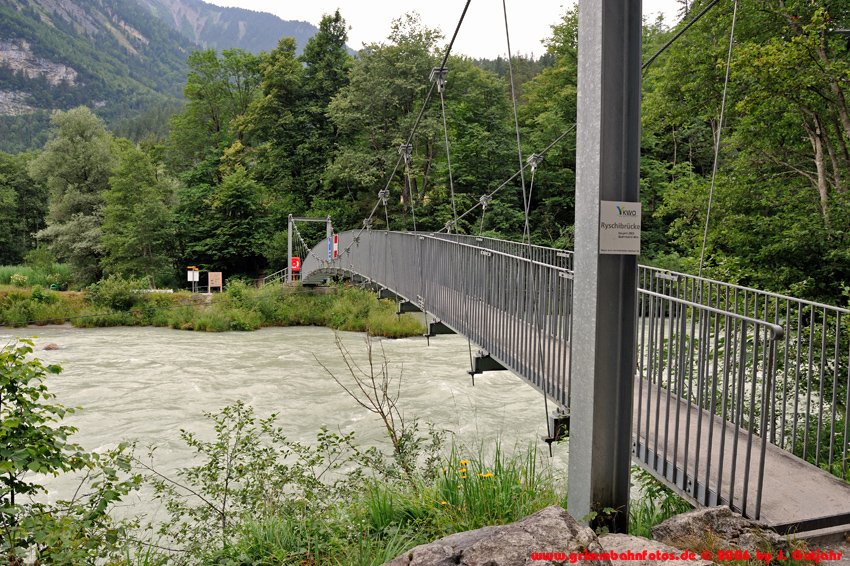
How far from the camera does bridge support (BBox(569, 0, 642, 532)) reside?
2668 millimetres

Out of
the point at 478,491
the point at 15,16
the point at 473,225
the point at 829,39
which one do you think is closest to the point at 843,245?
the point at 829,39

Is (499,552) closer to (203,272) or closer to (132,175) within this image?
(203,272)

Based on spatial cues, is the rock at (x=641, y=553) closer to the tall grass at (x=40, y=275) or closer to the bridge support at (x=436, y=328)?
the bridge support at (x=436, y=328)

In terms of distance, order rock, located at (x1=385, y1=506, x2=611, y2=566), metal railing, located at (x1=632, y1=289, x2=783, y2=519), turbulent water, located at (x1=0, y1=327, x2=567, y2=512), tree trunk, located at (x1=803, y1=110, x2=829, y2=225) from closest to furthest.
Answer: rock, located at (x1=385, y1=506, x2=611, y2=566) < metal railing, located at (x1=632, y1=289, x2=783, y2=519) < tree trunk, located at (x1=803, y1=110, x2=829, y2=225) < turbulent water, located at (x1=0, y1=327, x2=567, y2=512)

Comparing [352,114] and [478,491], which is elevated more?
[352,114]

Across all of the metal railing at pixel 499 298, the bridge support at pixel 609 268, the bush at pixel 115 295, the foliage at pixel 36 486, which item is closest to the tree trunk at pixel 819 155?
the metal railing at pixel 499 298

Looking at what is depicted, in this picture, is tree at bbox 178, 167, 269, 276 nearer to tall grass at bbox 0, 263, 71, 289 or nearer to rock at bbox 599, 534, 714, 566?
tall grass at bbox 0, 263, 71, 289

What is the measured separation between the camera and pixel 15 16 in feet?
530

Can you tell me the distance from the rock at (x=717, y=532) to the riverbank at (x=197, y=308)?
17.2 m

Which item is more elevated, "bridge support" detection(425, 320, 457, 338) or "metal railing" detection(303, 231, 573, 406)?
"metal railing" detection(303, 231, 573, 406)

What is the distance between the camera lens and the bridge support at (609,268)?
2668 millimetres

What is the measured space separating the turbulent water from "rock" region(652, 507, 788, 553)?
3.87 metres

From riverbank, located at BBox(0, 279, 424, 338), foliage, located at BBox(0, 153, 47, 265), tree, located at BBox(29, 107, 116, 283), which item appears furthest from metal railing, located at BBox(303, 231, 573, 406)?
foliage, located at BBox(0, 153, 47, 265)

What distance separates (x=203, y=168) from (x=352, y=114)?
1210 cm
